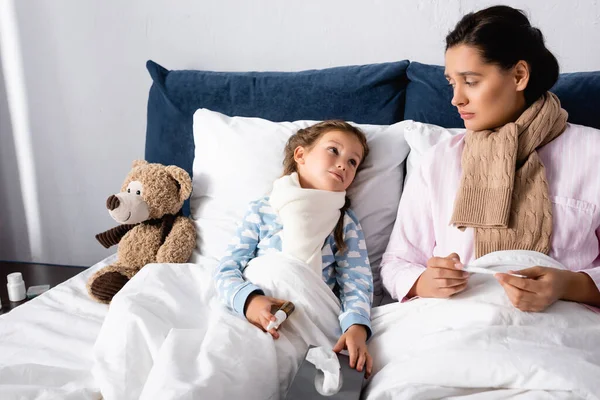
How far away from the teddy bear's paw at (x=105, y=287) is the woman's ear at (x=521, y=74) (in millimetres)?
1186

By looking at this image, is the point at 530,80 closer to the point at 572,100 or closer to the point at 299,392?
the point at 572,100

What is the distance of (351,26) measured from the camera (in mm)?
1827

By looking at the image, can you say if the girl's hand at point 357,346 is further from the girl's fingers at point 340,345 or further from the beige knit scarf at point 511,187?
the beige knit scarf at point 511,187

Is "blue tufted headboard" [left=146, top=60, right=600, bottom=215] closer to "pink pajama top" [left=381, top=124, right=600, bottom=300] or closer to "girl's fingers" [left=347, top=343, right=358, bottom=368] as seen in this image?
"pink pajama top" [left=381, top=124, right=600, bottom=300]

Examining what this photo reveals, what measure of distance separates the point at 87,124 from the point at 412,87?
51.9 inches

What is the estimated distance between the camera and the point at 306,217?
1.37 m

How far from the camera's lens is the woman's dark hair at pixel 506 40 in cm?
124

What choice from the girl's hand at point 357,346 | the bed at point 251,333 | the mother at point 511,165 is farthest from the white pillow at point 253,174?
the girl's hand at point 357,346

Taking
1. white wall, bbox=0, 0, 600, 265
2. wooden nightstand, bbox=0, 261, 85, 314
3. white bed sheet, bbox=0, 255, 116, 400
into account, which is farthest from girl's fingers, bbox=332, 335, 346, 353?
wooden nightstand, bbox=0, 261, 85, 314

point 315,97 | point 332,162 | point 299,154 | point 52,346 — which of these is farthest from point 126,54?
point 52,346

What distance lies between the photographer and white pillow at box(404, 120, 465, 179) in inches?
58.8

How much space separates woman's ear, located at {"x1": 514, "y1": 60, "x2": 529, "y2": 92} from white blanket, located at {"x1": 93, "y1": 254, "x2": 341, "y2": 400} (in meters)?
0.65

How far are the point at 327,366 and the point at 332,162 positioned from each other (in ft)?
1.88

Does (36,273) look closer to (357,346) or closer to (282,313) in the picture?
(282,313)
